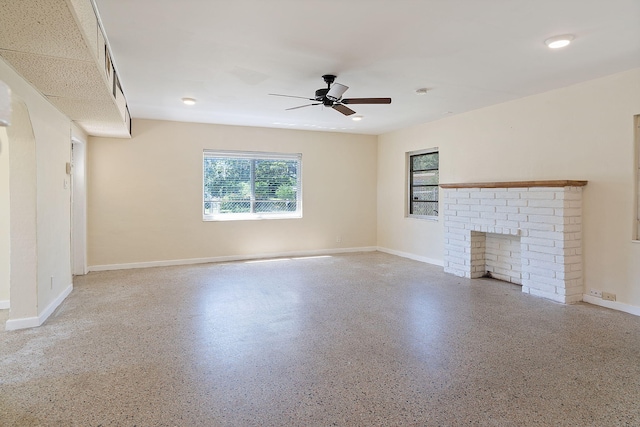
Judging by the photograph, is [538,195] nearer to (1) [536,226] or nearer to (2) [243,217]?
(1) [536,226]

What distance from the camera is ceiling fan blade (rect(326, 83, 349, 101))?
3.55m

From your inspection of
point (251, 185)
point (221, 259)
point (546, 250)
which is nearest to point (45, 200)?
point (221, 259)

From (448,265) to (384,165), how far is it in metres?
2.70

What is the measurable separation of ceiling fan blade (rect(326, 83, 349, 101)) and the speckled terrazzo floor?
2156 millimetres

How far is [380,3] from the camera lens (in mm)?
2398

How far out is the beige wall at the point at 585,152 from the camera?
146 inches

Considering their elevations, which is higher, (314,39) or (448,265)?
(314,39)

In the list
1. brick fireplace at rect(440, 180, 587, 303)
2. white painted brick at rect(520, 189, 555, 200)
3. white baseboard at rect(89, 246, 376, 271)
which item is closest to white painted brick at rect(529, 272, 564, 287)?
brick fireplace at rect(440, 180, 587, 303)

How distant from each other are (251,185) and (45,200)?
11.5 feet

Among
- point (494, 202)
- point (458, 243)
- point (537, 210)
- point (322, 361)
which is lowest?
point (322, 361)

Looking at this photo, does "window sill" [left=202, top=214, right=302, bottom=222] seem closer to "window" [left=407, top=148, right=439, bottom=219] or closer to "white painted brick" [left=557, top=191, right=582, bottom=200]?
"window" [left=407, top=148, right=439, bottom=219]

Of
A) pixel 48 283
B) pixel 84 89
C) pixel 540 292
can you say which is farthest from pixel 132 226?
pixel 540 292

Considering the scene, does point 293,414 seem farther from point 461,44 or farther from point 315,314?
point 461,44

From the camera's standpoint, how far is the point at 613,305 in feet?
12.5
